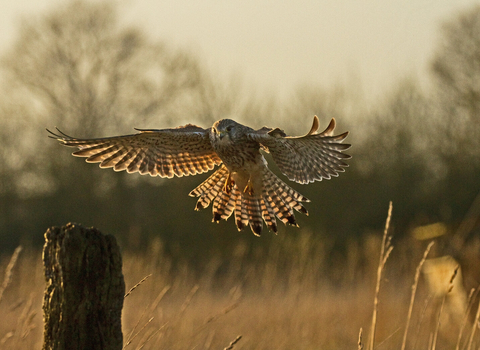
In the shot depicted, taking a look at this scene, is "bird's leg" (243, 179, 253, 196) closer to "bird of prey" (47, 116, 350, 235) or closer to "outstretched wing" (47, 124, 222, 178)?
"bird of prey" (47, 116, 350, 235)

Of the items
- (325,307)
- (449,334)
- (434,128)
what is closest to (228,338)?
(325,307)

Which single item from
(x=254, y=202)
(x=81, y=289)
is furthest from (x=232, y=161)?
(x=81, y=289)

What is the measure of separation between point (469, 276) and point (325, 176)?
438 cm

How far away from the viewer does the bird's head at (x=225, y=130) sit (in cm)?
463

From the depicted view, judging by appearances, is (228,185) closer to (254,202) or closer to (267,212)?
(254,202)

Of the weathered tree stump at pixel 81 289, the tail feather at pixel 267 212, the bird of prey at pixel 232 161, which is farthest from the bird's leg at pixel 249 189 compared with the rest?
the weathered tree stump at pixel 81 289

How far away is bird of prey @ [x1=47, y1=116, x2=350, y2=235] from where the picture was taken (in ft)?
14.4

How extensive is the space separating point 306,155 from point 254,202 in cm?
71

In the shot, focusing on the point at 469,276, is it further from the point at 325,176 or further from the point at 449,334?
the point at 325,176

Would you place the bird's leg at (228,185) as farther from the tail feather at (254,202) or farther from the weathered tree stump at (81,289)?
the weathered tree stump at (81,289)

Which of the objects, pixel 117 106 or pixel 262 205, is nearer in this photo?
pixel 262 205

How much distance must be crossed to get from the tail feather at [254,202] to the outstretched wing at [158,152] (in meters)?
0.20

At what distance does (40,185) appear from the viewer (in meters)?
16.3

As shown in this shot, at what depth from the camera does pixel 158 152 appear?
490cm
